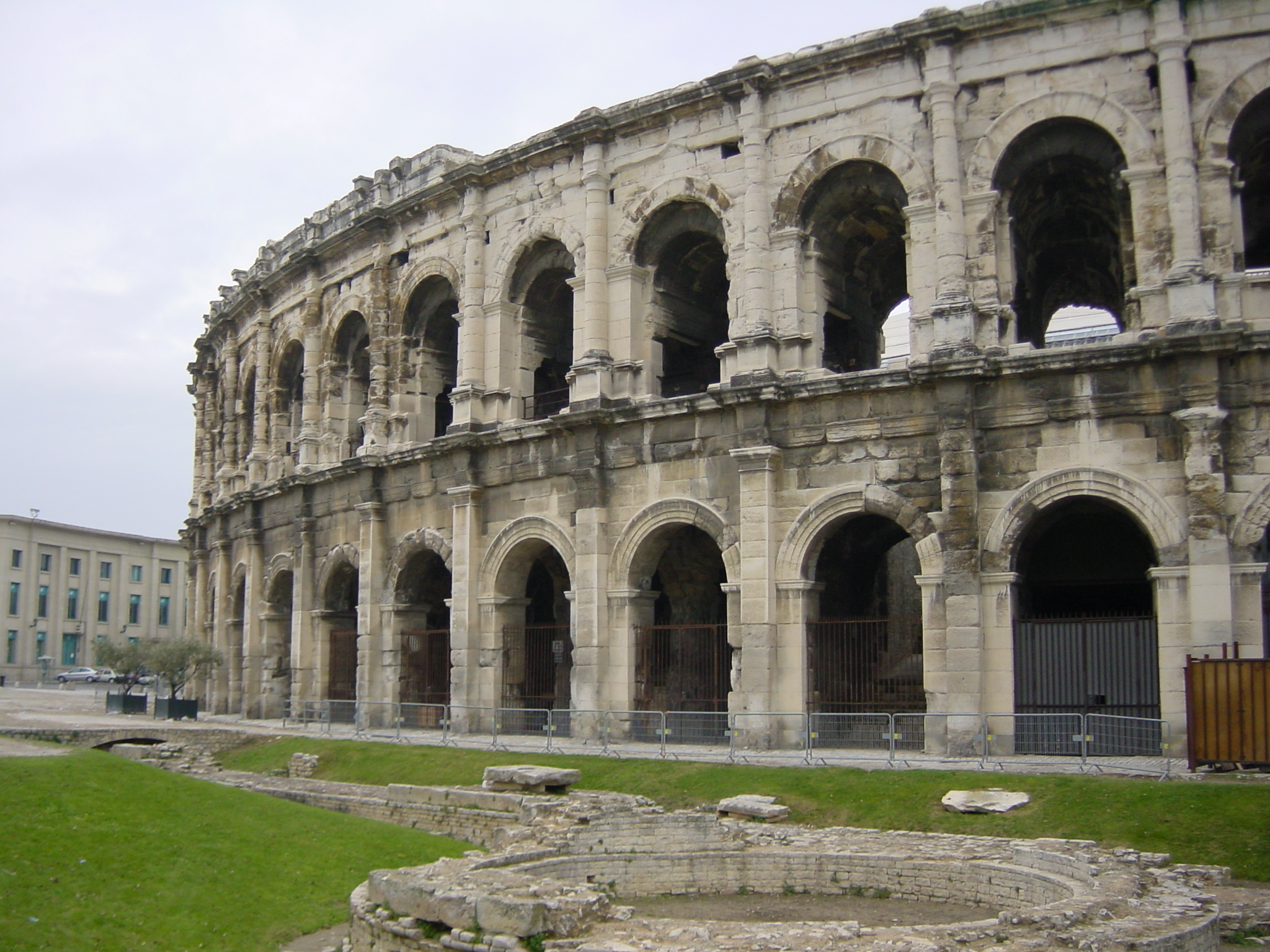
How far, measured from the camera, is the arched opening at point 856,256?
23.7m

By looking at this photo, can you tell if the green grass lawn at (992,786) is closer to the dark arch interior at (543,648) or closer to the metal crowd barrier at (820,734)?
the metal crowd barrier at (820,734)

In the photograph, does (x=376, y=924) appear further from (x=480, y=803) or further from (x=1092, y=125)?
(x=1092, y=125)

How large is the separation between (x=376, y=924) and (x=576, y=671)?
12989 mm

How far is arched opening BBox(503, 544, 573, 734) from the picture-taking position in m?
26.7

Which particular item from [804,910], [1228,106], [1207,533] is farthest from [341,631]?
[1228,106]

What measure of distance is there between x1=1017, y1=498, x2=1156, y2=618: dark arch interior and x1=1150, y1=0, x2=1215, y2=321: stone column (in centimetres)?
462

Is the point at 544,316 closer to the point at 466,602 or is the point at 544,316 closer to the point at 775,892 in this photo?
the point at 466,602

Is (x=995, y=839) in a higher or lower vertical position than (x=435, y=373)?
lower

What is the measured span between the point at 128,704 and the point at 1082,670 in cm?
2564

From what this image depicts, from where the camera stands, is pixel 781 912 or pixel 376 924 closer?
pixel 376 924

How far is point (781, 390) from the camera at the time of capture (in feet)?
74.2

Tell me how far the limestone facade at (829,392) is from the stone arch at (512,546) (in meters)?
0.06

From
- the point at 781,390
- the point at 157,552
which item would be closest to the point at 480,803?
the point at 781,390

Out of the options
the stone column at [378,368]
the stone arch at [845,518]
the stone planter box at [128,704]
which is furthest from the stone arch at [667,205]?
the stone planter box at [128,704]
